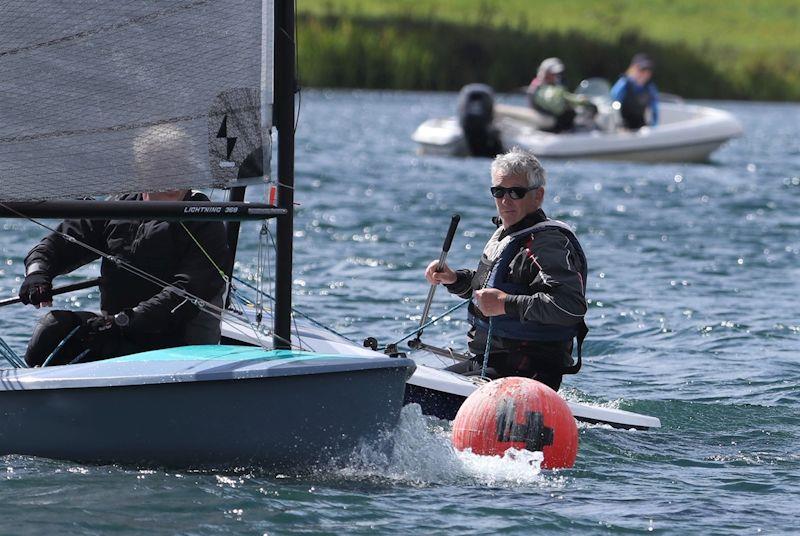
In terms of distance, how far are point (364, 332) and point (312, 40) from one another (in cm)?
2465

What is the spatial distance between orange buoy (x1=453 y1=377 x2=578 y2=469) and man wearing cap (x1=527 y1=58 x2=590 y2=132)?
12943 mm

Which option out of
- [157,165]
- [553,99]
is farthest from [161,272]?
[553,99]

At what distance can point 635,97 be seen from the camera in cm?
1930

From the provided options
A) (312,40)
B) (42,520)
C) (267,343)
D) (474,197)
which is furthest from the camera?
(312,40)

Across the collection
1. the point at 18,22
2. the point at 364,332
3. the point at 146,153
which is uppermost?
the point at 18,22

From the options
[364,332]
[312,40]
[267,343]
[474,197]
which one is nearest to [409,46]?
[312,40]

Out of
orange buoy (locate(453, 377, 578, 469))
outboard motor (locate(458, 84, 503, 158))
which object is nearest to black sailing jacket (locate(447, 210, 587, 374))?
orange buoy (locate(453, 377, 578, 469))

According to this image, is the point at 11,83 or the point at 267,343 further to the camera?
the point at 267,343

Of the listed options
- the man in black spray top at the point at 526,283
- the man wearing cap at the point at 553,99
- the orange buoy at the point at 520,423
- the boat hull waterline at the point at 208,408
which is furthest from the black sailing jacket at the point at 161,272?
the man wearing cap at the point at 553,99

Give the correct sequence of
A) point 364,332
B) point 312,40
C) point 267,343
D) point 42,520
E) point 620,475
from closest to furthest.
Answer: point 42,520, point 620,475, point 267,343, point 364,332, point 312,40

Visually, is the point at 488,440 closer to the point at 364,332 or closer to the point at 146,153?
the point at 146,153

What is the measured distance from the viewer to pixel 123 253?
5.92 meters

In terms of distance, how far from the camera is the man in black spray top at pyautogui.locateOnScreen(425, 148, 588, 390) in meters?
5.78

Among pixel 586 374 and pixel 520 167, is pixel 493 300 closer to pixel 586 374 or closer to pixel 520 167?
pixel 520 167
